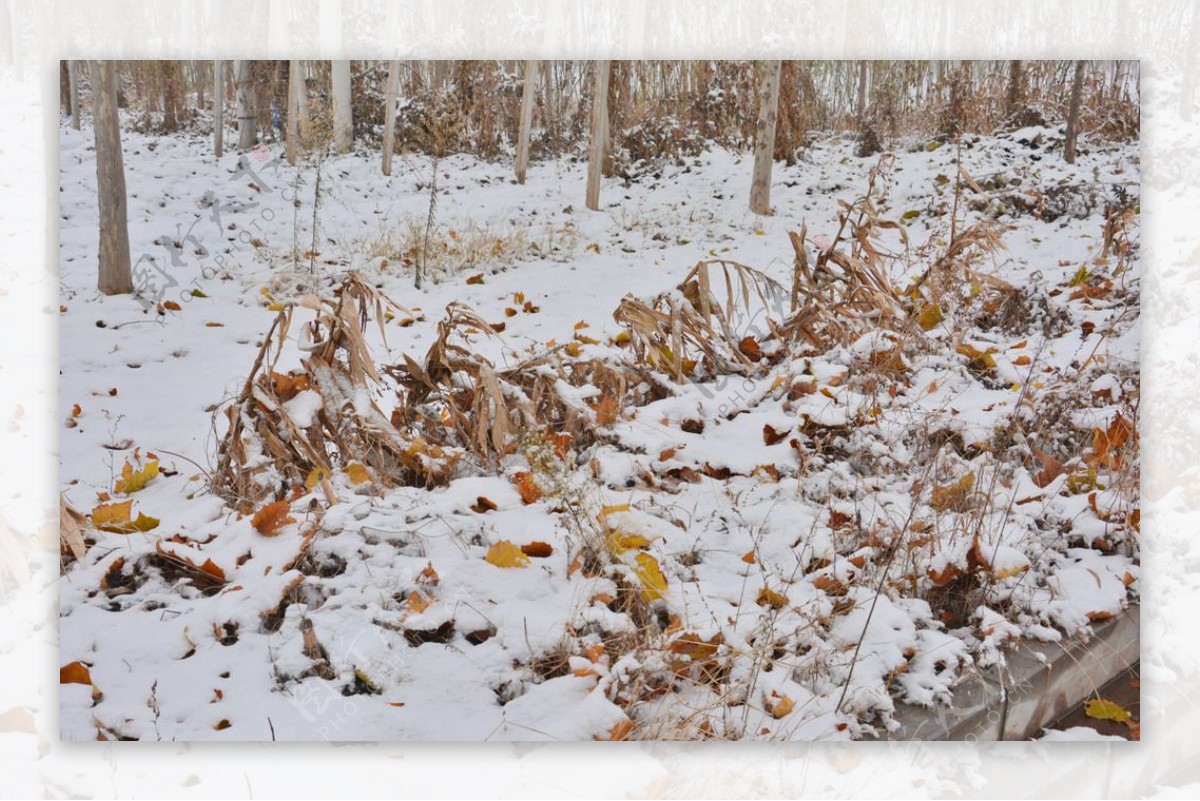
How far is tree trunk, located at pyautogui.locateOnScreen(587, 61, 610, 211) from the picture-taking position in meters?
2.08

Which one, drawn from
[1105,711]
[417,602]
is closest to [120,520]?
[417,602]

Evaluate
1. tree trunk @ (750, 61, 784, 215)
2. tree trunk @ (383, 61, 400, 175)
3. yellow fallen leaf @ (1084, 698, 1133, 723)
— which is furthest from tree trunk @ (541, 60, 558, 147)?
yellow fallen leaf @ (1084, 698, 1133, 723)

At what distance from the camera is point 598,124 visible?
2086 millimetres

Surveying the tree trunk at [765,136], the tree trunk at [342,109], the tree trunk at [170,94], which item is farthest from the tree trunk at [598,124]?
the tree trunk at [170,94]

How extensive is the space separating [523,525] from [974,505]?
0.90 m

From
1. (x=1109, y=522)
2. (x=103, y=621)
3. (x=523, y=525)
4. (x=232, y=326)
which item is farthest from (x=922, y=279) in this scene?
(x=103, y=621)

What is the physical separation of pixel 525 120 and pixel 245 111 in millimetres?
576

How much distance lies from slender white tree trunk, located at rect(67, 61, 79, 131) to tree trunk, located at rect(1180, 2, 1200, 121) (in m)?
2.33

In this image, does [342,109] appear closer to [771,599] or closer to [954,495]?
[771,599]

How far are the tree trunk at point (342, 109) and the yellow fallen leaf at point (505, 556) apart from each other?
89 cm

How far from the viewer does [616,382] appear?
206 centimetres

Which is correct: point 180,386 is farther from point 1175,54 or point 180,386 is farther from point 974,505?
point 1175,54

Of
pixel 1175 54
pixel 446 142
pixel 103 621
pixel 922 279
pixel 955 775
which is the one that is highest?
pixel 1175 54

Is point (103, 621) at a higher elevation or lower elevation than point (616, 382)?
lower
